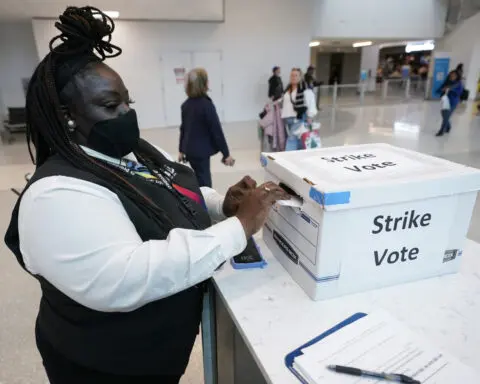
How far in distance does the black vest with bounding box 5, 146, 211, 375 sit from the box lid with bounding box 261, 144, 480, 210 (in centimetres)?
33

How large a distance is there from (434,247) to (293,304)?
42 centimetres

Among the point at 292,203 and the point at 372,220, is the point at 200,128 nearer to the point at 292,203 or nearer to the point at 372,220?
the point at 292,203

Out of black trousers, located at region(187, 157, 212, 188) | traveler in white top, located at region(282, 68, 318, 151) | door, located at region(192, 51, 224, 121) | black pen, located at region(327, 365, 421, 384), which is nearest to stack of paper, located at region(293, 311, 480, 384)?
black pen, located at region(327, 365, 421, 384)

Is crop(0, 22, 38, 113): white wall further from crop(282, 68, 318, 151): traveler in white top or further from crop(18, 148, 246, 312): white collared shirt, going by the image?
crop(18, 148, 246, 312): white collared shirt

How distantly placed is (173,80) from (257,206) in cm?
771

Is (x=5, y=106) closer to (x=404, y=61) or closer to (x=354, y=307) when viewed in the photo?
(x=354, y=307)

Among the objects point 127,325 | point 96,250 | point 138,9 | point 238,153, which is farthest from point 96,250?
point 138,9

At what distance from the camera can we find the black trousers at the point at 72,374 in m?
0.90

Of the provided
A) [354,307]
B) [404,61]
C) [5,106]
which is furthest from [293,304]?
[404,61]

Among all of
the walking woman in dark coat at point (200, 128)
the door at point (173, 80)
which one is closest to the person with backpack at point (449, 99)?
the walking woman in dark coat at point (200, 128)

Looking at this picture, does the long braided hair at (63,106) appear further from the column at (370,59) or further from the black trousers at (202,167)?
the column at (370,59)

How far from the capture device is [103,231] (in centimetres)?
67

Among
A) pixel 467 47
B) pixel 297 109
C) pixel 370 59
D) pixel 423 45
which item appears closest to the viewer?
pixel 297 109

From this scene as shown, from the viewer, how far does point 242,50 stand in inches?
328
